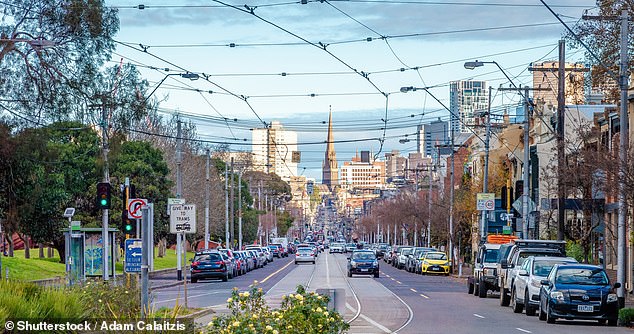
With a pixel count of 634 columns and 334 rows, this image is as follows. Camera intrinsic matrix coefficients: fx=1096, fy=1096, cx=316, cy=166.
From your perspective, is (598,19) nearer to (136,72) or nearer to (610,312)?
(610,312)

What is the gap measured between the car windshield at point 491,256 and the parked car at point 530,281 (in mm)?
10595

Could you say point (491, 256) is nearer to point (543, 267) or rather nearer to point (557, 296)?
point (543, 267)

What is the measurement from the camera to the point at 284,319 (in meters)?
15.7

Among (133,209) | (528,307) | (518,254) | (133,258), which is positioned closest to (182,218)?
(133,258)

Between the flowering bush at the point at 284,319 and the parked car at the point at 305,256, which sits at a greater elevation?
the flowering bush at the point at 284,319

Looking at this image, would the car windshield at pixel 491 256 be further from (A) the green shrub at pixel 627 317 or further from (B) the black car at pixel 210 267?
(B) the black car at pixel 210 267

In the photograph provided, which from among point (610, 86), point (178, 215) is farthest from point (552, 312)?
point (610, 86)

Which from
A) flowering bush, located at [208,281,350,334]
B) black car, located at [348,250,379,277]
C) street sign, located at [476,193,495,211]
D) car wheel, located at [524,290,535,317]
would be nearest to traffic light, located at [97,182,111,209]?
car wheel, located at [524,290,535,317]

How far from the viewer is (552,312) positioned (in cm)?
3019

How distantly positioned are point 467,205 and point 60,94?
4351 cm

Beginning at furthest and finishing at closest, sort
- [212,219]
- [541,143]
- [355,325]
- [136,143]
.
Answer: [212,219]
[541,143]
[136,143]
[355,325]

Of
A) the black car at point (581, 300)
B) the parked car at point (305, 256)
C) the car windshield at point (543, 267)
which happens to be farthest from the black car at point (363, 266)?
the black car at point (581, 300)

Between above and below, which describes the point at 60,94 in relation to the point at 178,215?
above

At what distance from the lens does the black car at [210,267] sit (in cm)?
5922
